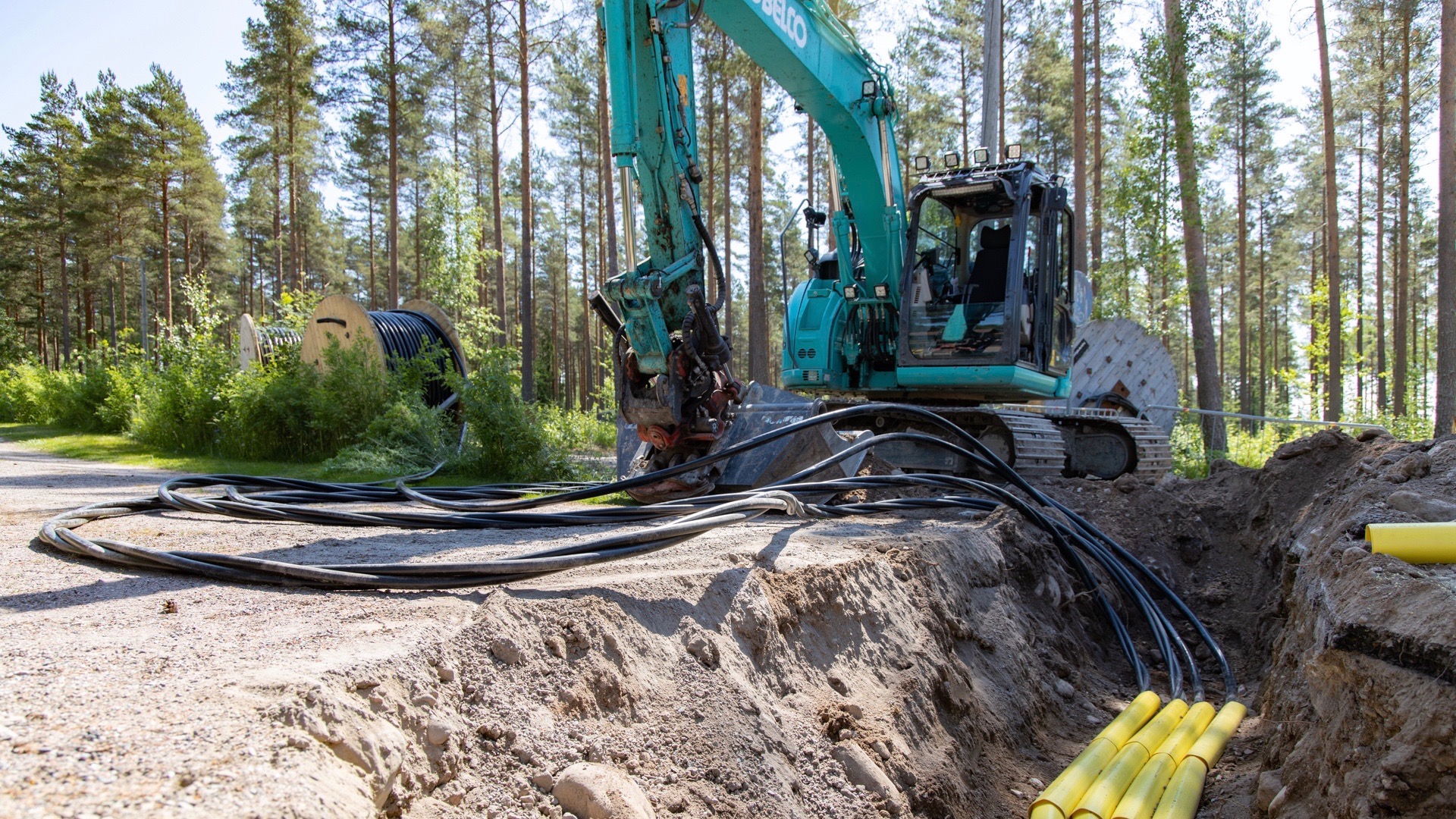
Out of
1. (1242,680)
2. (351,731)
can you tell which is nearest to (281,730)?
(351,731)

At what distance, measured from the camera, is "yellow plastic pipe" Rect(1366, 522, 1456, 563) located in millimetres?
2594

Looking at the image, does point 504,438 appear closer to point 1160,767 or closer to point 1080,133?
point 1160,767

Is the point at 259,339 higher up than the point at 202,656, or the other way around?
the point at 259,339

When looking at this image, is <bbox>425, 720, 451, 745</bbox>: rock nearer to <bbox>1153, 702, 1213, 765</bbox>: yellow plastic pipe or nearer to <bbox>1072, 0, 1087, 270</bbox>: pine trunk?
<bbox>1153, 702, 1213, 765</bbox>: yellow plastic pipe

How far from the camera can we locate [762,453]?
22.8 feet

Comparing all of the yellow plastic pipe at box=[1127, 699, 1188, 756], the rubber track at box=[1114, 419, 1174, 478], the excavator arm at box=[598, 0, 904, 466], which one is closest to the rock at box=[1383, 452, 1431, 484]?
the yellow plastic pipe at box=[1127, 699, 1188, 756]

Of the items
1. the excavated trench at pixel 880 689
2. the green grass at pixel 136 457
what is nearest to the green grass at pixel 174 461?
the green grass at pixel 136 457

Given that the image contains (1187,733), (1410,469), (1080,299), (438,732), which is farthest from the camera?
(1080,299)

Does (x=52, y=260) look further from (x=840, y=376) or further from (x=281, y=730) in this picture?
(x=281, y=730)

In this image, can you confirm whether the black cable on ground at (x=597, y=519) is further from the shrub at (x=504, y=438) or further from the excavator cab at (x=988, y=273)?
the shrub at (x=504, y=438)

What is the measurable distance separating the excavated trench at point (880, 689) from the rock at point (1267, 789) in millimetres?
13

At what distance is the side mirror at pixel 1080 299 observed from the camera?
8.95m

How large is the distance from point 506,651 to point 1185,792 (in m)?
2.45

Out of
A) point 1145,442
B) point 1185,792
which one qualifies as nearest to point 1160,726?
point 1185,792
